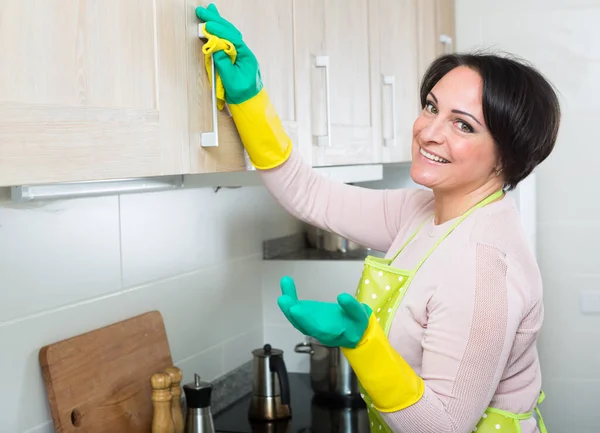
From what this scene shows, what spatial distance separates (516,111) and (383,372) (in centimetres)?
50

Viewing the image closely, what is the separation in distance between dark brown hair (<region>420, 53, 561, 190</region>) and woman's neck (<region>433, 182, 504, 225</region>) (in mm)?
38

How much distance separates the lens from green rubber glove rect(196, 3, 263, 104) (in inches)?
45.6

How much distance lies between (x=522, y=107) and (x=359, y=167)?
588mm

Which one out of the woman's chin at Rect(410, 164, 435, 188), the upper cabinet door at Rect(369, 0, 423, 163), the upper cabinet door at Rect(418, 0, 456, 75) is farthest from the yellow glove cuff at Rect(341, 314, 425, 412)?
the upper cabinet door at Rect(418, 0, 456, 75)

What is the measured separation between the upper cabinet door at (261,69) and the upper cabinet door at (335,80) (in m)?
0.04

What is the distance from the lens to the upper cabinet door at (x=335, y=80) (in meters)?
1.55

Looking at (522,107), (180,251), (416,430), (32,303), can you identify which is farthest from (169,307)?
(522,107)

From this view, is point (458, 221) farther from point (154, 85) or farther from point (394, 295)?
point (154, 85)

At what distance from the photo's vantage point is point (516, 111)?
1357 millimetres

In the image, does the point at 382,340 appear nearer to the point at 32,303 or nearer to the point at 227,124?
the point at 227,124

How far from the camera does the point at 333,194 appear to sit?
165cm

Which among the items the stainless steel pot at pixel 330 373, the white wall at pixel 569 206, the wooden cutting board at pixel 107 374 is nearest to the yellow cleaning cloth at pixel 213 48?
the wooden cutting board at pixel 107 374

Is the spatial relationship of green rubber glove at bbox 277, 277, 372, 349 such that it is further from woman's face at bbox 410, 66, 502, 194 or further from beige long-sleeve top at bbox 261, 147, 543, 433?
woman's face at bbox 410, 66, 502, 194

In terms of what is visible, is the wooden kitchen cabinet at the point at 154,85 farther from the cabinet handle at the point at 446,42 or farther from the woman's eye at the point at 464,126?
the cabinet handle at the point at 446,42
